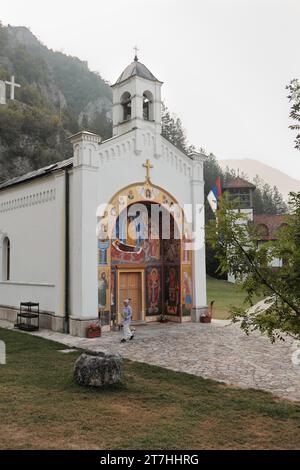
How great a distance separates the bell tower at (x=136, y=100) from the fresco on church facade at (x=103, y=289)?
18.5ft

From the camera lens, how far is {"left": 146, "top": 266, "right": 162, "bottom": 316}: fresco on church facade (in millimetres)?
17078

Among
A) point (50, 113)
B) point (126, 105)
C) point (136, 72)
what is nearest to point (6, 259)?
point (126, 105)

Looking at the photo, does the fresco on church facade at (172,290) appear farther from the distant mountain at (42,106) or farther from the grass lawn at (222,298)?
the distant mountain at (42,106)

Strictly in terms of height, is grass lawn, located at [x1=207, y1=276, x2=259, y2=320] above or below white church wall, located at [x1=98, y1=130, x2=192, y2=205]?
below

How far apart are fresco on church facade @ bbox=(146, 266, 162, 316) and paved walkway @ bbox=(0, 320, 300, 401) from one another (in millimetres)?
1185

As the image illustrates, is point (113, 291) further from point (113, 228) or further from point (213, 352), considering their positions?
point (213, 352)

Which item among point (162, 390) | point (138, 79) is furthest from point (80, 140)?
point (162, 390)

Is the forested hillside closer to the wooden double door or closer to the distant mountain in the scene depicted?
the distant mountain

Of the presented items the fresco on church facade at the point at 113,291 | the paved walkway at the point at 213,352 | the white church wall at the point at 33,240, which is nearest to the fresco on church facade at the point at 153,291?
the paved walkway at the point at 213,352

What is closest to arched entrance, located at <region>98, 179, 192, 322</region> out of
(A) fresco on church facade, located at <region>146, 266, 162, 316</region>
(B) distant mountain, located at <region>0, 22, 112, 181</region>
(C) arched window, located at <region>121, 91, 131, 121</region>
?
(A) fresco on church facade, located at <region>146, 266, 162, 316</region>

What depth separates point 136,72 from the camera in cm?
1636

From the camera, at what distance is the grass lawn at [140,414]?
219 inches

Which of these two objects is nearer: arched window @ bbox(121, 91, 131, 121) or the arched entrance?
the arched entrance
